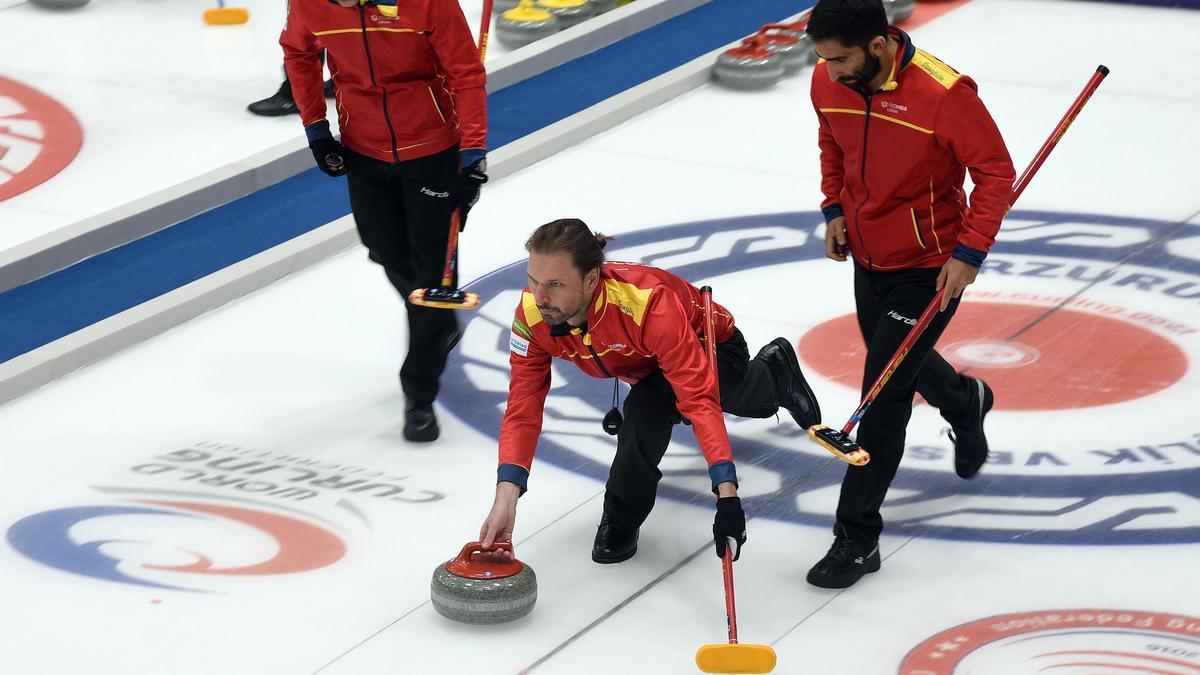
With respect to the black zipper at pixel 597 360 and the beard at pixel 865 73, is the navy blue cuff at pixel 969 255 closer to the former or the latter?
the beard at pixel 865 73

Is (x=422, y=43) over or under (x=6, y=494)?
over

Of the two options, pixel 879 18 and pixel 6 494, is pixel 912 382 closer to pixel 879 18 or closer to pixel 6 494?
pixel 879 18

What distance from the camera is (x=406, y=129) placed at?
4680mm

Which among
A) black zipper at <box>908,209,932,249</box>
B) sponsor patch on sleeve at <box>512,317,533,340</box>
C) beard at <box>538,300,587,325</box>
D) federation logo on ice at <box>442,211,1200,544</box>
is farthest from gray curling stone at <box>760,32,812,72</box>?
beard at <box>538,300,587,325</box>

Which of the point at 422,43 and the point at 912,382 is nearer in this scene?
the point at 912,382

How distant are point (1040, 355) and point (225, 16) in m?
5.61

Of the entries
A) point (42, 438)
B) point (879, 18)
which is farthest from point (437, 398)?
point (879, 18)

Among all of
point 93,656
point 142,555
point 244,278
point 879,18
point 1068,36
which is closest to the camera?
point 879,18

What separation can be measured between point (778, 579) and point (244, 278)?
2829 millimetres

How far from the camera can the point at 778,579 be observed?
404 cm

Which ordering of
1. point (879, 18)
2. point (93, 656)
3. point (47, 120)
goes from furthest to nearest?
1. point (47, 120)
2. point (93, 656)
3. point (879, 18)

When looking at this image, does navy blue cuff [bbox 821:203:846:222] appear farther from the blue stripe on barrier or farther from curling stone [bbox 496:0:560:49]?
curling stone [bbox 496:0:560:49]

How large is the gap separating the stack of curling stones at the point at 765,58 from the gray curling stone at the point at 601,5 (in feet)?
3.13

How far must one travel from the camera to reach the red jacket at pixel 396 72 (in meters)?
4.54
